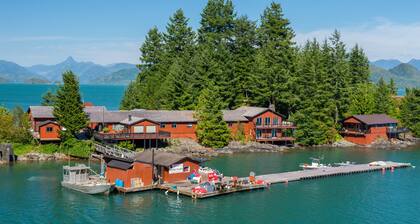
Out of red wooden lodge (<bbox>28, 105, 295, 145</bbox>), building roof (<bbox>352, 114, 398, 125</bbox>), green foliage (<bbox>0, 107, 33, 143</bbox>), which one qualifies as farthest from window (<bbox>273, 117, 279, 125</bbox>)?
green foliage (<bbox>0, 107, 33, 143</bbox>)

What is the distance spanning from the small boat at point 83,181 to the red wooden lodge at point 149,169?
1664 millimetres

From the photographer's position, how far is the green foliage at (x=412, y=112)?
98.8 meters

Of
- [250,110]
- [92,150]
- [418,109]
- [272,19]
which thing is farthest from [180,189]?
[418,109]

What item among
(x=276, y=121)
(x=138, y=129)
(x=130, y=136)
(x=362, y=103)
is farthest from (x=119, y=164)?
(x=362, y=103)

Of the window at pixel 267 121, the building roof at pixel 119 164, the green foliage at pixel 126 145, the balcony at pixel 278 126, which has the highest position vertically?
the window at pixel 267 121

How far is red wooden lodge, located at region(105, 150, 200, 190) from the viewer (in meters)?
50.1

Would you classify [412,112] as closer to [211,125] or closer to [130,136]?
[211,125]

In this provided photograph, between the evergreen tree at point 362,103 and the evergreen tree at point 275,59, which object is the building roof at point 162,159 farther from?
the evergreen tree at point 362,103

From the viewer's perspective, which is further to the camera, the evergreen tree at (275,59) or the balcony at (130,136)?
the evergreen tree at (275,59)

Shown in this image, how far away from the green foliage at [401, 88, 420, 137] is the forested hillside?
14.1 ft

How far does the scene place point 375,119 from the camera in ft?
303

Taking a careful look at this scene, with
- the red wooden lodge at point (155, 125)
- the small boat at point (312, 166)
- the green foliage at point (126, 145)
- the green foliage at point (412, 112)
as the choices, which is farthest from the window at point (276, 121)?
the green foliage at point (412, 112)

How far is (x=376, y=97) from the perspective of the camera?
101m

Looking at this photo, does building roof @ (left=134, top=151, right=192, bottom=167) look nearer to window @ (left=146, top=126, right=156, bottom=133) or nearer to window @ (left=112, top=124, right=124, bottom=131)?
window @ (left=146, top=126, right=156, bottom=133)
